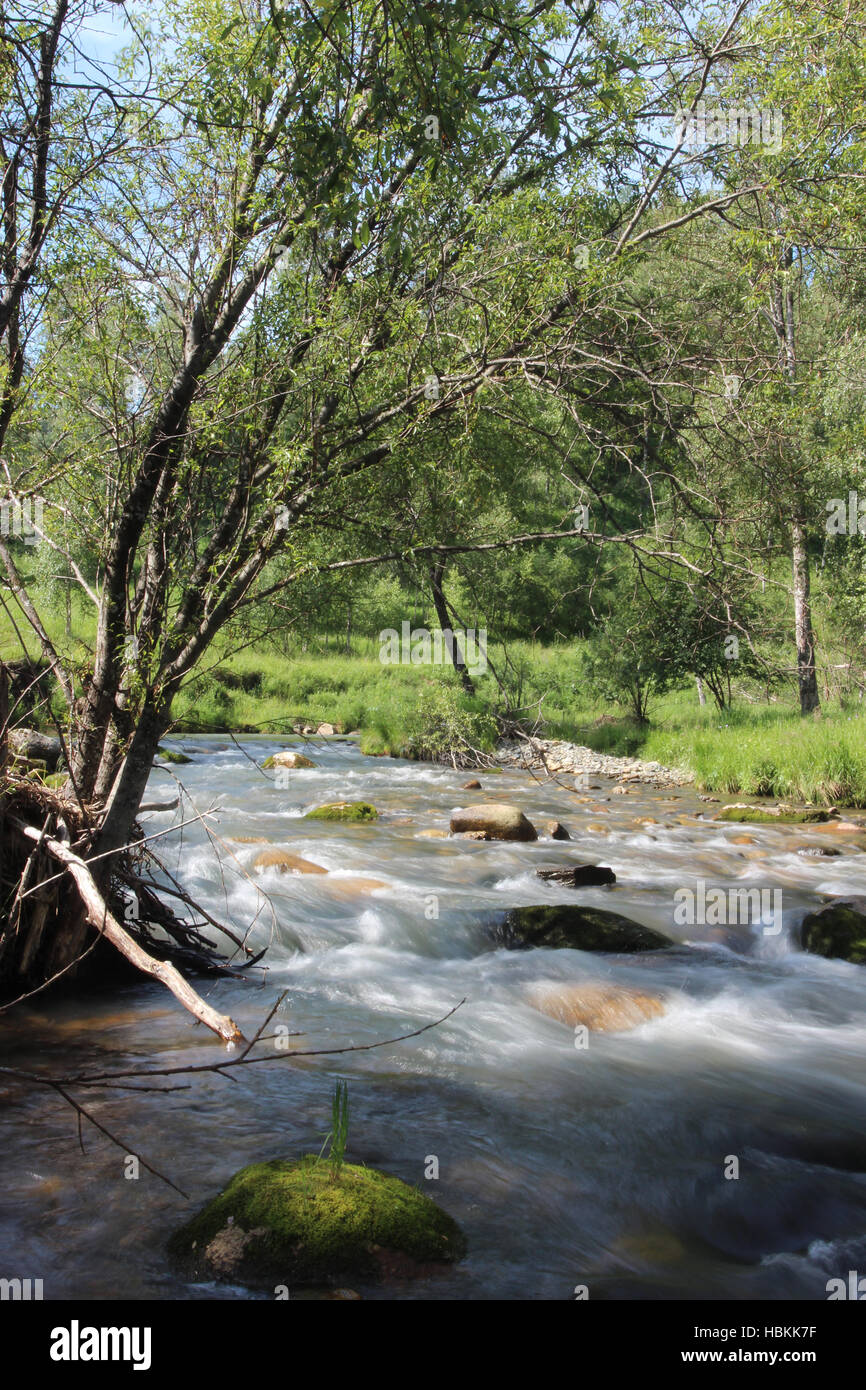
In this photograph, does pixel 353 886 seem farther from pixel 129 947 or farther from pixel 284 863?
pixel 129 947

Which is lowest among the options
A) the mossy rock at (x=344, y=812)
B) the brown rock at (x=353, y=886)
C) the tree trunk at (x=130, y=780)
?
the brown rock at (x=353, y=886)

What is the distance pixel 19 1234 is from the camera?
169 inches

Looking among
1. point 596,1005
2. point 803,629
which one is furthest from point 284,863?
point 803,629

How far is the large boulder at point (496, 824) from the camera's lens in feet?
49.2

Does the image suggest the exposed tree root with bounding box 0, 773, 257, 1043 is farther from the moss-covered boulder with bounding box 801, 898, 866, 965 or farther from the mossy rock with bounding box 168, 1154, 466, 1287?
the moss-covered boulder with bounding box 801, 898, 866, 965

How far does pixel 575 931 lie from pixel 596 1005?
1.55 m

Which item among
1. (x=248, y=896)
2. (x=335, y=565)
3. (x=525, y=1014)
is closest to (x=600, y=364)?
(x=335, y=565)

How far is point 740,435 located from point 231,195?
409cm

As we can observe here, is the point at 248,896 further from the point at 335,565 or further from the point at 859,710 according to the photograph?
the point at 859,710

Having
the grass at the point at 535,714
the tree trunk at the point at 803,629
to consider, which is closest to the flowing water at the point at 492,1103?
the grass at the point at 535,714

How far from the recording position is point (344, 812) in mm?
16281

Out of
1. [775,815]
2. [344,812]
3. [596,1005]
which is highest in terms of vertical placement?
[344,812]

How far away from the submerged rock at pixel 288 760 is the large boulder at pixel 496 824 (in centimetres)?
780

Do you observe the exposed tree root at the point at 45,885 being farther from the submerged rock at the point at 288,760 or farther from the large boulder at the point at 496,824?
the submerged rock at the point at 288,760
